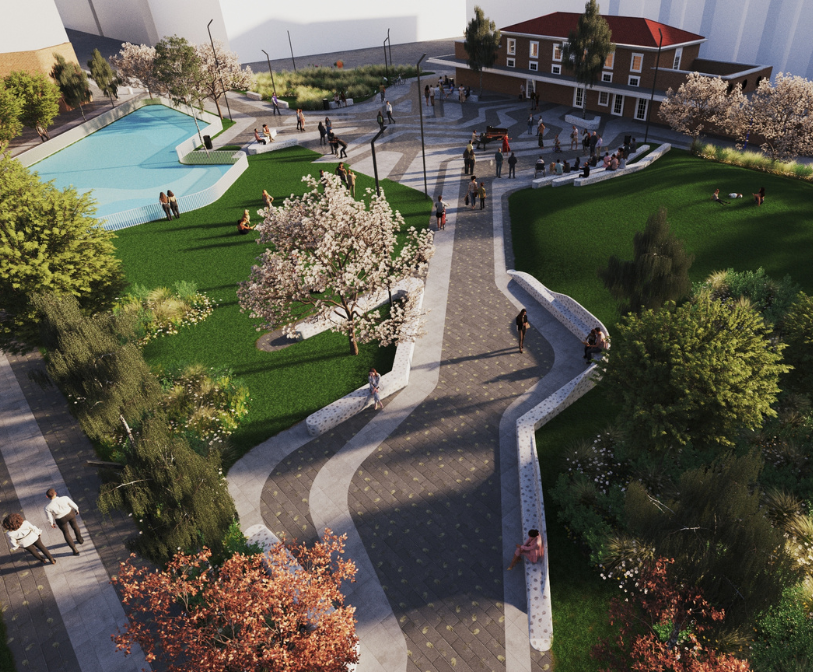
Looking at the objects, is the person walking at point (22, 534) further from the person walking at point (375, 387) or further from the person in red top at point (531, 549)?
the person in red top at point (531, 549)

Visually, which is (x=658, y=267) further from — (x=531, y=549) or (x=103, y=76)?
(x=103, y=76)

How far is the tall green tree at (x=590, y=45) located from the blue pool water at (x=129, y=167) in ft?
91.3

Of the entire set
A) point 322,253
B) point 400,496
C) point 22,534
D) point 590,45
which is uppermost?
point 590,45

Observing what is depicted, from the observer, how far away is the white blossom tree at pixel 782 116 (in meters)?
29.7

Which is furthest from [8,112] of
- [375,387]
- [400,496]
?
[400,496]

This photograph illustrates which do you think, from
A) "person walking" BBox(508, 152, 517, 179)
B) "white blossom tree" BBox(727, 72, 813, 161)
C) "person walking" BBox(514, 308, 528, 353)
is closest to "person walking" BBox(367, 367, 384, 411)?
"person walking" BBox(514, 308, 528, 353)

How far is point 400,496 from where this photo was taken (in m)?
13.0

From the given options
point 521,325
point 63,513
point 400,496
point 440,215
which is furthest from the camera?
point 440,215

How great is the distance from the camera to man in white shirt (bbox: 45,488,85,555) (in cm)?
1152

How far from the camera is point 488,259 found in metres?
23.3

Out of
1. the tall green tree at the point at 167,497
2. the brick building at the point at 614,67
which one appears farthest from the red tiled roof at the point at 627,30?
the tall green tree at the point at 167,497

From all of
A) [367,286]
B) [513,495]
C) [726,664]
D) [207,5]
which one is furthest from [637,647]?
[207,5]

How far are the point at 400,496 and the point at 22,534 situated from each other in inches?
334

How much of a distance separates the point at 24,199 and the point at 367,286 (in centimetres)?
1092
